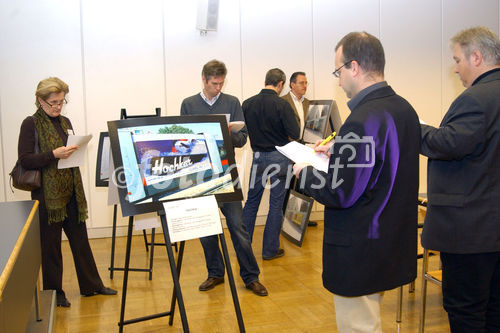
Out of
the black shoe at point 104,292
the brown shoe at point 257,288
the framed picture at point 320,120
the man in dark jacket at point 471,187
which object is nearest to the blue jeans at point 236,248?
the brown shoe at point 257,288

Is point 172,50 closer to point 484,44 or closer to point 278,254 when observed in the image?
point 278,254

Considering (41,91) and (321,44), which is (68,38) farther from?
(321,44)

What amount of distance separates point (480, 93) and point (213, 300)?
7.92ft

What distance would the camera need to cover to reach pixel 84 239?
12.5 ft

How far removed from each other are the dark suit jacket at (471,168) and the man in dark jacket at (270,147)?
2530mm

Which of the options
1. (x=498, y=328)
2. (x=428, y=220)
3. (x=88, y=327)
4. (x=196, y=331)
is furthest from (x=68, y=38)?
(x=498, y=328)

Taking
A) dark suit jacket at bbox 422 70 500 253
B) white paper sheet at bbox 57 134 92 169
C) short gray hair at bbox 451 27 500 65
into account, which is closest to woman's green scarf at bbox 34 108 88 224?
white paper sheet at bbox 57 134 92 169

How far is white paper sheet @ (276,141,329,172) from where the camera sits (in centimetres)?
205

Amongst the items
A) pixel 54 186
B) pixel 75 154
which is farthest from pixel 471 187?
pixel 54 186

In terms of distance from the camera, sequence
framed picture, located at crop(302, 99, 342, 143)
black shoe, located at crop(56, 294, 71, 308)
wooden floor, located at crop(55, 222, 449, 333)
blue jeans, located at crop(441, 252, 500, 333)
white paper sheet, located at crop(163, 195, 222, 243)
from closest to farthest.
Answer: blue jeans, located at crop(441, 252, 500, 333)
white paper sheet, located at crop(163, 195, 222, 243)
wooden floor, located at crop(55, 222, 449, 333)
black shoe, located at crop(56, 294, 71, 308)
framed picture, located at crop(302, 99, 342, 143)

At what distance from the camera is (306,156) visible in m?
2.12

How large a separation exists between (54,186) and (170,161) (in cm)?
144

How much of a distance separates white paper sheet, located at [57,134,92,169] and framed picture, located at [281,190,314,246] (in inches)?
91.2

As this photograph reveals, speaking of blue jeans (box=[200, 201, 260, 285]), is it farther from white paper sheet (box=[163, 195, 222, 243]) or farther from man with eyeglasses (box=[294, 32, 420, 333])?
man with eyeglasses (box=[294, 32, 420, 333])
